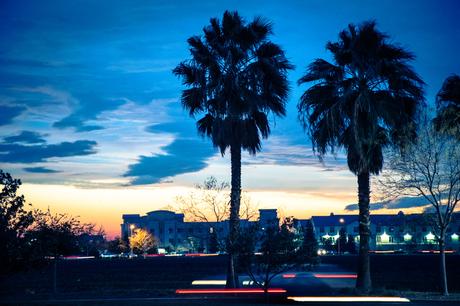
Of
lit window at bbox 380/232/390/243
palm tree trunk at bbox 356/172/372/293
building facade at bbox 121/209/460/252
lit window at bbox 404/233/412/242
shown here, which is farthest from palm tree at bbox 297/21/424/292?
lit window at bbox 380/232/390/243

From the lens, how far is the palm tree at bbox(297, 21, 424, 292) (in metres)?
27.1

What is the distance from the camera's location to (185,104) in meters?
31.1

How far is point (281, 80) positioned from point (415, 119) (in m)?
6.90

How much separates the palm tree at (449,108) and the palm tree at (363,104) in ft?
5.02

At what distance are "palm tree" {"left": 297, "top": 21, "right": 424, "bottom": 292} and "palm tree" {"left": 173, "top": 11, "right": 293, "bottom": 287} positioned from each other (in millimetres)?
2649

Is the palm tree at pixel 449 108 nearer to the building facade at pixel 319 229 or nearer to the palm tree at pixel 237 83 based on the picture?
the palm tree at pixel 237 83

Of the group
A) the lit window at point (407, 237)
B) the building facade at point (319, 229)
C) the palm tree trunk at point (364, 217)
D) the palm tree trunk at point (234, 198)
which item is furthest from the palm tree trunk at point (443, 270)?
the lit window at point (407, 237)

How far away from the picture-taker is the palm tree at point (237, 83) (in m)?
30.1

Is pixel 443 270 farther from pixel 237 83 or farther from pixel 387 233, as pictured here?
pixel 387 233

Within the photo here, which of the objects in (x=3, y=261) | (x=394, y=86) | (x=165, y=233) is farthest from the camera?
(x=165, y=233)

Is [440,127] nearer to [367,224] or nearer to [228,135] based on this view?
[367,224]

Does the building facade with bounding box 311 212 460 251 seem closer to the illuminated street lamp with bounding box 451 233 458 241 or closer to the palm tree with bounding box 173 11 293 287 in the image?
the illuminated street lamp with bounding box 451 233 458 241

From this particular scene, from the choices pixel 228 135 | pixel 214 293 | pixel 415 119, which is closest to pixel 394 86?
pixel 415 119

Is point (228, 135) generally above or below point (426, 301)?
above
